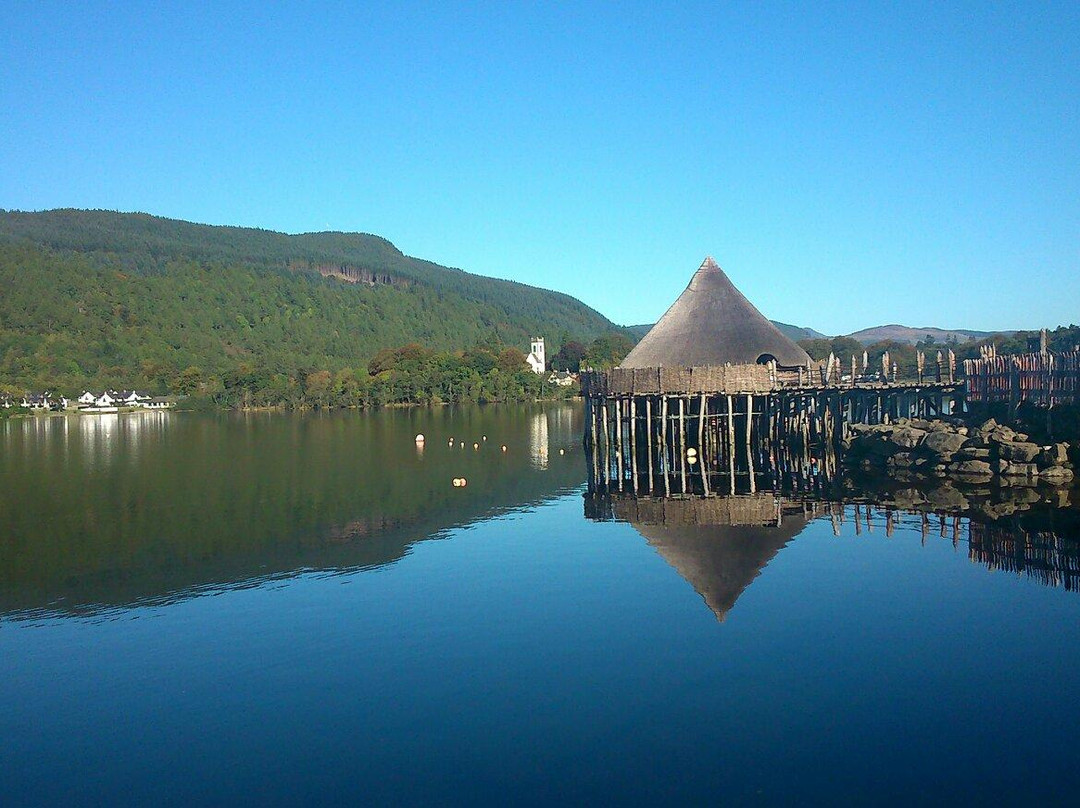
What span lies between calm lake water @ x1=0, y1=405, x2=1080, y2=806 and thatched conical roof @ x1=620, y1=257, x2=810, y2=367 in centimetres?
1649

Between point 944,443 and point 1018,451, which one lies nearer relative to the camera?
point 1018,451

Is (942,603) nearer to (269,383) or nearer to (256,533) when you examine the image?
(256,533)

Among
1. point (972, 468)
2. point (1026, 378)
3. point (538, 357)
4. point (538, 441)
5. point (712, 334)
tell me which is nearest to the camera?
point (972, 468)

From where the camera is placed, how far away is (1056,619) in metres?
14.5

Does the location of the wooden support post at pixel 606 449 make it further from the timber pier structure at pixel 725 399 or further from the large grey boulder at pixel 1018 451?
the large grey boulder at pixel 1018 451

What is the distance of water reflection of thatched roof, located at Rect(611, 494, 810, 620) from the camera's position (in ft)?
57.4

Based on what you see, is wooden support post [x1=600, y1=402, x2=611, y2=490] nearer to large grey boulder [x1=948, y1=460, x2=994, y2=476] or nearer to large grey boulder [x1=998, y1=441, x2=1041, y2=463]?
large grey boulder [x1=948, y1=460, x2=994, y2=476]

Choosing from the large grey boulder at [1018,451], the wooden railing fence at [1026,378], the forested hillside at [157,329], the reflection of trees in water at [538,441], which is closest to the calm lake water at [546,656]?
the large grey boulder at [1018,451]

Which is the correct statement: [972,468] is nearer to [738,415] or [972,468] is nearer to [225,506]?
[738,415]

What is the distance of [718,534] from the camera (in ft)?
71.1

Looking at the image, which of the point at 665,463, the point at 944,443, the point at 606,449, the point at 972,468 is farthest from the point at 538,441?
the point at 972,468

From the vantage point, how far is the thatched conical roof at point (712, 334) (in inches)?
1660

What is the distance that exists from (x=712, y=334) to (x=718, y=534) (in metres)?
22.2

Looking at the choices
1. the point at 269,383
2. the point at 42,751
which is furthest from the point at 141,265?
the point at 42,751
